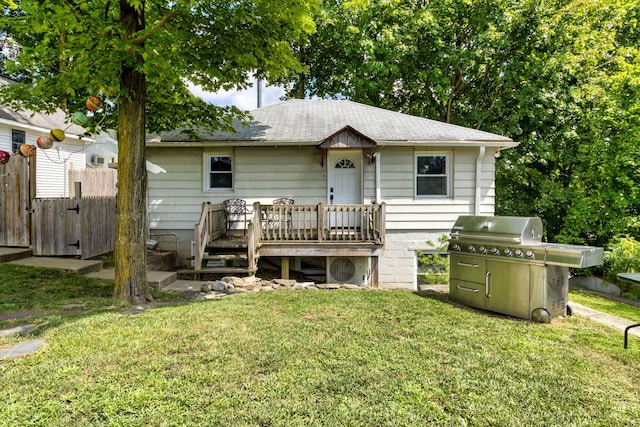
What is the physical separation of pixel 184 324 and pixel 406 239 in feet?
22.1

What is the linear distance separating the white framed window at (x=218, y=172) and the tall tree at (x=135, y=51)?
11.5 feet

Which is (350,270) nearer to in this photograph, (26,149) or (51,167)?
(26,149)

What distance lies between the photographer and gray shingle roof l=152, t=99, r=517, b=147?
904 centimetres

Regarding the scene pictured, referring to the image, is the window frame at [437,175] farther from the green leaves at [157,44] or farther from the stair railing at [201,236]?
the stair railing at [201,236]

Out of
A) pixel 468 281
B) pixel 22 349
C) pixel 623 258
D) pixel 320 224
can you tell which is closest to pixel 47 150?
pixel 320 224

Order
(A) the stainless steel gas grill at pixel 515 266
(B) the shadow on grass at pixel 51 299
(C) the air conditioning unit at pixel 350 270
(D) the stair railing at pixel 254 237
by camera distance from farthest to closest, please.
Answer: (C) the air conditioning unit at pixel 350 270 → (D) the stair railing at pixel 254 237 → (A) the stainless steel gas grill at pixel 515 266 → (B) the shadow on grass at pixel 51 299

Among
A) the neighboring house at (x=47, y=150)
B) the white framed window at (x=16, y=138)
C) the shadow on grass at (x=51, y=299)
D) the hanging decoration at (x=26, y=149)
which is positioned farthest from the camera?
the white framed window at (x=16, y=138)

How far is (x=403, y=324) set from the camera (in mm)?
4582

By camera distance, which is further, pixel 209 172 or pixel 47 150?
pixel 47 150

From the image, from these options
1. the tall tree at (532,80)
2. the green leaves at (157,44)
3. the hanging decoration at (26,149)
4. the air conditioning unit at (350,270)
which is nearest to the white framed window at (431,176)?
the air conditioning unit at (350,270)

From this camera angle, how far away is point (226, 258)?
25.9 ft

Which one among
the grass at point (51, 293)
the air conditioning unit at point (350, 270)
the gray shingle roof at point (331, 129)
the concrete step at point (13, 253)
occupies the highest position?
the gray shingle roof at point (331, 129)

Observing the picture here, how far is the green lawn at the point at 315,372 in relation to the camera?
8.10 feet

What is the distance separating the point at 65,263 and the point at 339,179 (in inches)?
266
